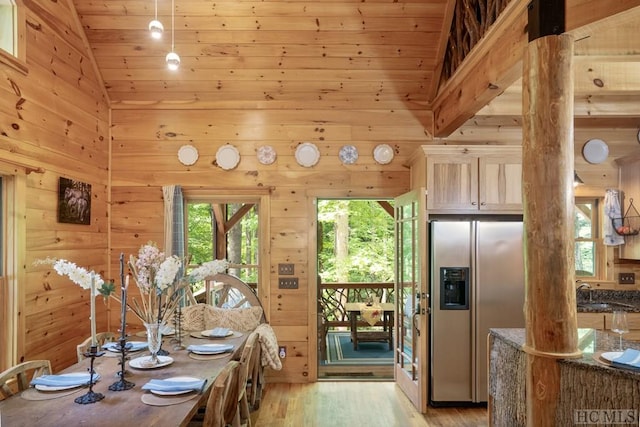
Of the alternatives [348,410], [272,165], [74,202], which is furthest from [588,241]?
[74,202]

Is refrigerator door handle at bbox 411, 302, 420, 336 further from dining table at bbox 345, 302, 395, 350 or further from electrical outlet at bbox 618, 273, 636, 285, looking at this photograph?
electrical outlet at bbox 618, 273, 636, 285

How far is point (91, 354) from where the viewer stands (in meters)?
1.99

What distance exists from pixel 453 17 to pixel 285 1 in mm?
1509

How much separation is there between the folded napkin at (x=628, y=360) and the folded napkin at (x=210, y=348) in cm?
232

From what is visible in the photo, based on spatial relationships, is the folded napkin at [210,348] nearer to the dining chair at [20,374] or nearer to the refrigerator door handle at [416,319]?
the dining chair at [20,374]

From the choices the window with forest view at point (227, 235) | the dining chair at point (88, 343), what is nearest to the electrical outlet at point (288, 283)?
the window with forest view at point (227, 235)

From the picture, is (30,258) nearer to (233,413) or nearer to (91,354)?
(91,354)

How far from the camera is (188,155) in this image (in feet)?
14.8

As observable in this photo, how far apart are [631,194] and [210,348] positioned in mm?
4252

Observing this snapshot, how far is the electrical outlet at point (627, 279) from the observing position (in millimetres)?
4344

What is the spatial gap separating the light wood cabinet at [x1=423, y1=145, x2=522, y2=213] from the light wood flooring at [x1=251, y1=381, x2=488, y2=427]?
1799 millimetres

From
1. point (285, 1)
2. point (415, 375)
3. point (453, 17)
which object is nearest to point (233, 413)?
point (415, 375)

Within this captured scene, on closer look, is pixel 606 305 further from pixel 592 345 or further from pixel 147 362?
pixel 147 362

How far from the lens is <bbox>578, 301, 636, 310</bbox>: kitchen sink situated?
387 centimetres
